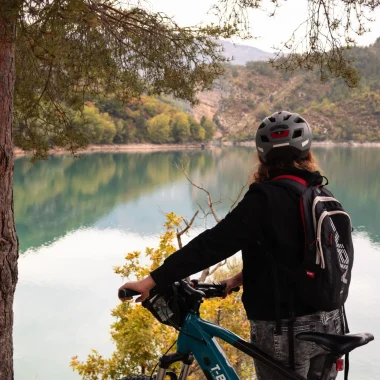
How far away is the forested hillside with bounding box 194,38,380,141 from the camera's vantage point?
91.7 metres

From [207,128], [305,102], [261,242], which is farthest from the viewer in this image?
[305,102]

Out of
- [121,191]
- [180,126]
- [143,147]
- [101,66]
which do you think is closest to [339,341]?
[101,66]

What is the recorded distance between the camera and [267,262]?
1.68m

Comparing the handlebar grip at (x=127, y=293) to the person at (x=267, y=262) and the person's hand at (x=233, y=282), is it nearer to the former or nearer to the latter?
the person at (x=267, y=262)

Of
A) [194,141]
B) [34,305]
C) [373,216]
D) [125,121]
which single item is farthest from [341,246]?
[194,141]

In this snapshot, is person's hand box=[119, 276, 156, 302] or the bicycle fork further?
the bicycle fork

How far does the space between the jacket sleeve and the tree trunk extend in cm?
131

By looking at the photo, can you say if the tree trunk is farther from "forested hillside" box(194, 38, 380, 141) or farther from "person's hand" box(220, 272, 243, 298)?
"forested hillside" box(194, 38, 380, 141)

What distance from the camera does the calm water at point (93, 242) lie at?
11.6m

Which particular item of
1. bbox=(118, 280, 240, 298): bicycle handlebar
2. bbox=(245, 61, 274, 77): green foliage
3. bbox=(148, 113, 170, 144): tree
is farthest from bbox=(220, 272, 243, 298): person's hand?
bbox=(245, 61, 274, 77): green foliage

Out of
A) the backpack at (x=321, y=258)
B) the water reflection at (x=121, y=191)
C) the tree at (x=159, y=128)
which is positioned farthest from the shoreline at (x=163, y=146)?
the backpack at (x=321, y=258)

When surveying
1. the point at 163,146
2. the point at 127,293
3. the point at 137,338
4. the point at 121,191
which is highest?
the point at 127,293

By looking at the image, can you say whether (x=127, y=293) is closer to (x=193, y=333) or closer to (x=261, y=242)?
(x=193, y=333)

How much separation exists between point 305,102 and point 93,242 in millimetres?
89461
